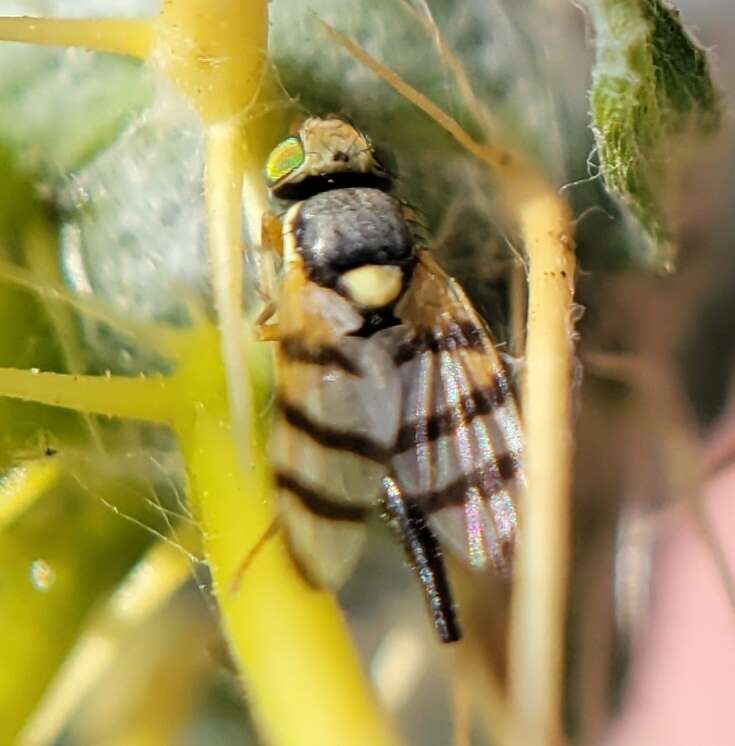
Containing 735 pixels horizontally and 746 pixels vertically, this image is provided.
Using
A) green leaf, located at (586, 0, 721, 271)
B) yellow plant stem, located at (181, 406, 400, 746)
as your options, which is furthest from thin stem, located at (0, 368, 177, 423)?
green leaf, located at (586, 0, 721, 271)

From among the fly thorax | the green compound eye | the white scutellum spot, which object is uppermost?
the green compound eye

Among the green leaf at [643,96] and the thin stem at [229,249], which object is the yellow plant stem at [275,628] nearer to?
the thin stem at [229,249]

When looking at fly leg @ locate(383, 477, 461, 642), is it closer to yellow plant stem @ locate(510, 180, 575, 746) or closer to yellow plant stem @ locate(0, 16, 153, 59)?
→ yellow plant stem @ locate(510, 180, 575, 746)

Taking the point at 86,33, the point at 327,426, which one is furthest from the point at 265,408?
the point at 86,33

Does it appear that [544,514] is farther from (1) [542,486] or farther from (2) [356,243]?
(2) [356,243]

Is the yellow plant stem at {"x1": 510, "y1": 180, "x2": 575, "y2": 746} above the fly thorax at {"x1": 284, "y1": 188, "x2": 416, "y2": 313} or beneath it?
beneath

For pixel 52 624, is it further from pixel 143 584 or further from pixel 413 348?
pixel 413 348
